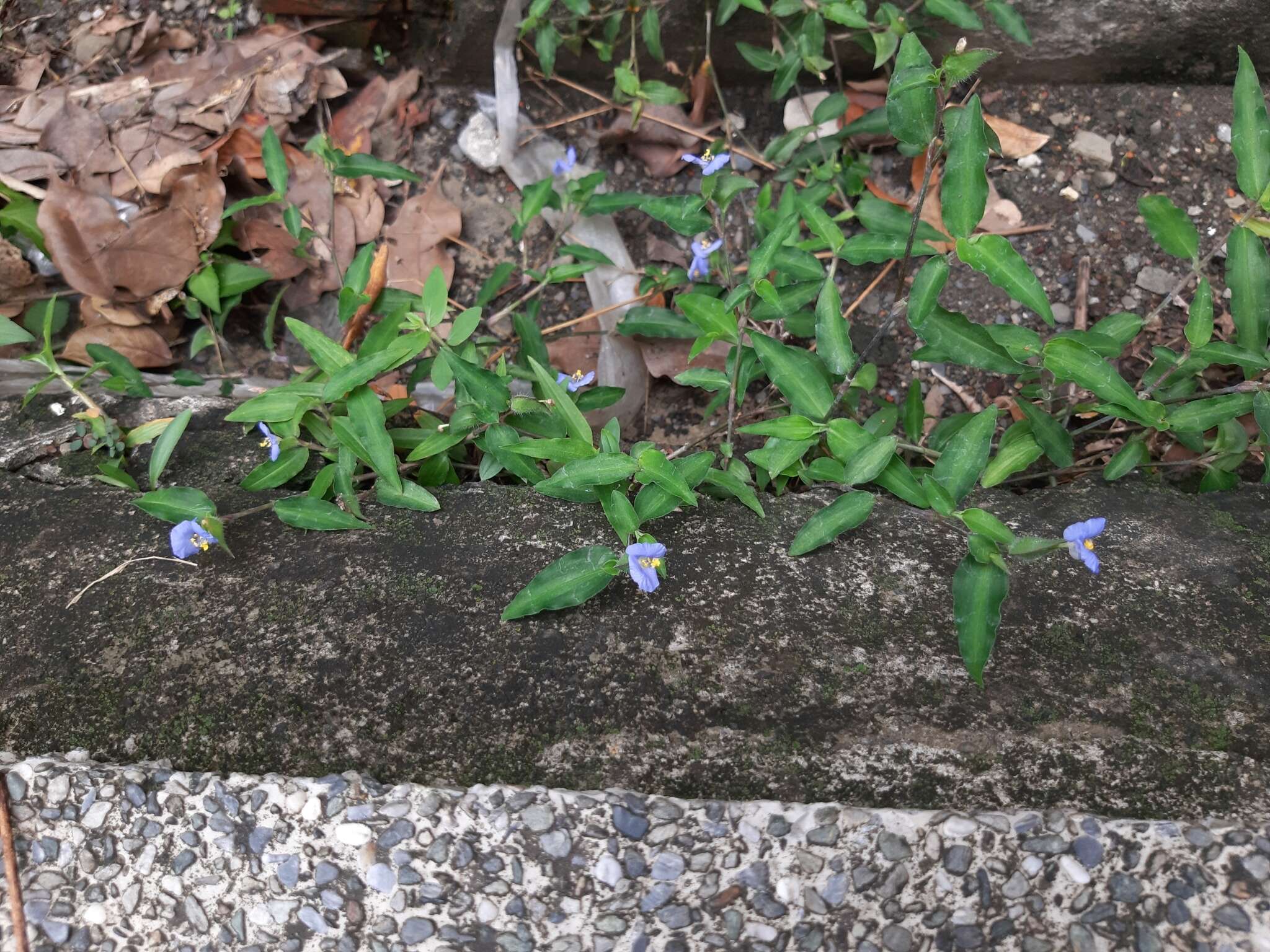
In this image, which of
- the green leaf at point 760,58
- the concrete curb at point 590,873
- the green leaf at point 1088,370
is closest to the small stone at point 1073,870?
the concrete curb at point 590,873

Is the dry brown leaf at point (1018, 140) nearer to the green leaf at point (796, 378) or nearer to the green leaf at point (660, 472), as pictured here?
the green leaf at point (796, 378)

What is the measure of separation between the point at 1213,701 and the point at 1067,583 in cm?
31

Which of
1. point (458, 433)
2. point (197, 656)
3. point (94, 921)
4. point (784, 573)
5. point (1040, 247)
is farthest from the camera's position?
point (1040, 247)

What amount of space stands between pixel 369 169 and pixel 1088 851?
8.36 ft

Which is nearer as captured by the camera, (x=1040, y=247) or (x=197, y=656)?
(x=197, y=656)

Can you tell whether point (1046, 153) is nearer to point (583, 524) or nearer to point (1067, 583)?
point (1067, 583)

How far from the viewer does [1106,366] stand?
1851 millimetres

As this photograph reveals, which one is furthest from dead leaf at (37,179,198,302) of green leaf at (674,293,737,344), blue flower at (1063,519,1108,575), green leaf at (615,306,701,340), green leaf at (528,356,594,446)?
blue flower at (1063,519,1108,575)

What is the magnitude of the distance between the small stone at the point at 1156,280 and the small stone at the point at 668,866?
90.8 inches

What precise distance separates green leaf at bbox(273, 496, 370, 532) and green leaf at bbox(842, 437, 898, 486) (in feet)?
3.28

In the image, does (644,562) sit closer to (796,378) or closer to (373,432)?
(796,378)

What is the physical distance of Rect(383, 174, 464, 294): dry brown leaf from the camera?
10.2ft

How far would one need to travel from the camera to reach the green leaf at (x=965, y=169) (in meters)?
1.64

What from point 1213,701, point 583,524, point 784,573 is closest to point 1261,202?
point 1213,701
